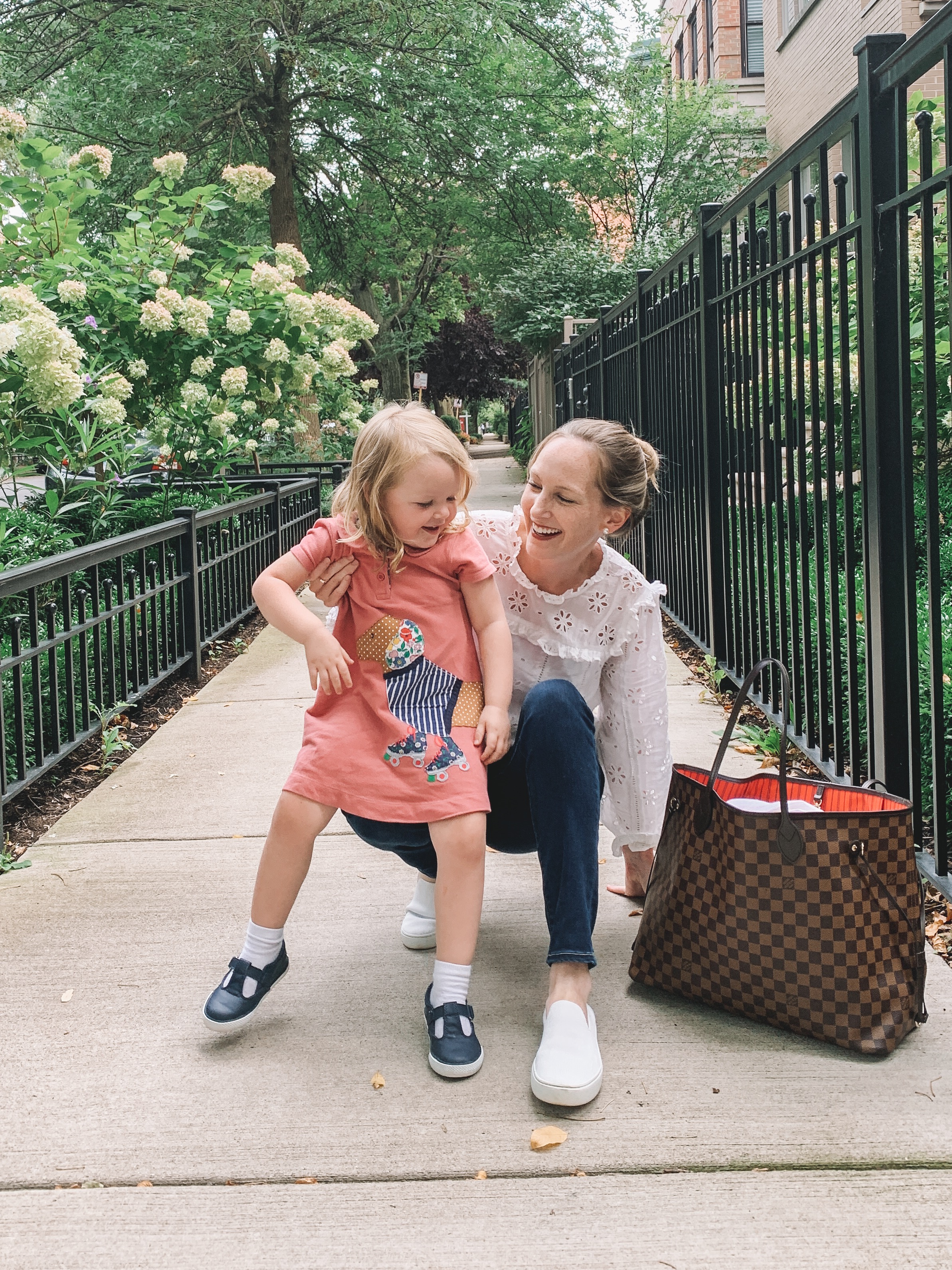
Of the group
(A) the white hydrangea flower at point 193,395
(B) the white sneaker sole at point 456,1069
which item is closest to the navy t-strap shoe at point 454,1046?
(B) the white sneaker sole at point 456,1069

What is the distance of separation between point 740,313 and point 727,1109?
11.0ft

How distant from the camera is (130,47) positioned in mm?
14430

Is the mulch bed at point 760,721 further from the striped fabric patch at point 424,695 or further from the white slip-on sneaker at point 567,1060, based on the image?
the striped fabric patch at point 424,695

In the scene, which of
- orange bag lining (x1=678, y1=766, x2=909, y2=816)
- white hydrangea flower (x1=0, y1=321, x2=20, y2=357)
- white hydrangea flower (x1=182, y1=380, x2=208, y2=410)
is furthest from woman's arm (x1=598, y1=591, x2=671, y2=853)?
white hydrangea flower (x1=182, y1=380, x2=208, y2=410)

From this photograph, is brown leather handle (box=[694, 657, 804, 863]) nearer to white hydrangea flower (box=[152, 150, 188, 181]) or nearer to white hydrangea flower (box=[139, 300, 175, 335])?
white hydrangea flower (box=[139, 300, 175, 335])

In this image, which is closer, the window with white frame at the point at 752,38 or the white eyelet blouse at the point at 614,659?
the white eyelet blouse at the point at 614,659

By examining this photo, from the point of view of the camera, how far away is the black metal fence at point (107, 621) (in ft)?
12.9

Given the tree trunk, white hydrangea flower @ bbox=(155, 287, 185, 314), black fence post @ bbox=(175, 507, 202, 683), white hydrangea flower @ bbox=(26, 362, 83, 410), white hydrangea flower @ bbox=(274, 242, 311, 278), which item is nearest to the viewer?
white hydrangea flower @ bbox=(26, 362, 83, 410)

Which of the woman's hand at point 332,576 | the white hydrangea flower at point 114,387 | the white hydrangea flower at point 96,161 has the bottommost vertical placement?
the woman's hand at point 332,576

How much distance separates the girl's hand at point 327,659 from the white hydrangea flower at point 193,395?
517cm

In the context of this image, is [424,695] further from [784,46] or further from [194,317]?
[784,46]

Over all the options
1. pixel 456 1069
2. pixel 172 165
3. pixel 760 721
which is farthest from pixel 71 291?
pixel 456 1069

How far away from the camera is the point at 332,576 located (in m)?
2.56

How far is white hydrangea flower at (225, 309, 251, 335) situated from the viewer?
24.0 ft
